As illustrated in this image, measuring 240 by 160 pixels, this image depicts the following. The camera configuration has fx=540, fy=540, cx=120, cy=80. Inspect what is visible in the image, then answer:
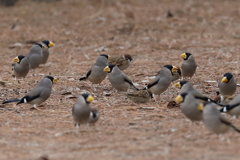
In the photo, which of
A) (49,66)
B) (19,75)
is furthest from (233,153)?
(49,66)

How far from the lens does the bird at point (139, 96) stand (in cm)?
1048

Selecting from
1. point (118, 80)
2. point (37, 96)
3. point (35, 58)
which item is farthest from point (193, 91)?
point (35, 58)

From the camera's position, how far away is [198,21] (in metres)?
21.9

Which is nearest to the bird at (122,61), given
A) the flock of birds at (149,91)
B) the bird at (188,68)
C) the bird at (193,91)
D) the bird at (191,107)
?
the flock of birds at (149,91)

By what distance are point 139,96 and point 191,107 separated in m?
2.17

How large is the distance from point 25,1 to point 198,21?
9.37m

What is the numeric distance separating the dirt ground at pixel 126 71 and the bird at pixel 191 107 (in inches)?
6.5

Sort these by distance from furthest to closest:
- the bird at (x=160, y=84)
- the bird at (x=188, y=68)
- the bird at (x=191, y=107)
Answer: the bird at (x=188, y=68), the bird at (x=160, y=84), the bird at (x=191, y=107)

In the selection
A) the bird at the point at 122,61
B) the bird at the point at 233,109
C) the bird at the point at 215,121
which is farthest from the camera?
the bird at the point at 122,61

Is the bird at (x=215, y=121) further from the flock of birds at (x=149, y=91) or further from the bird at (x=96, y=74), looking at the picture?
the bird at (x=96, y=74)

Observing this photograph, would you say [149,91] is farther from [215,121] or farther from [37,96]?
[215,121]

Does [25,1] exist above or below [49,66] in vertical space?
above

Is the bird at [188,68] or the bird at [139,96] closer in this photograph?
the bird at [139,96]

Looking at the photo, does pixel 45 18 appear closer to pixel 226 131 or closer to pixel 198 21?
pixel 198 21
